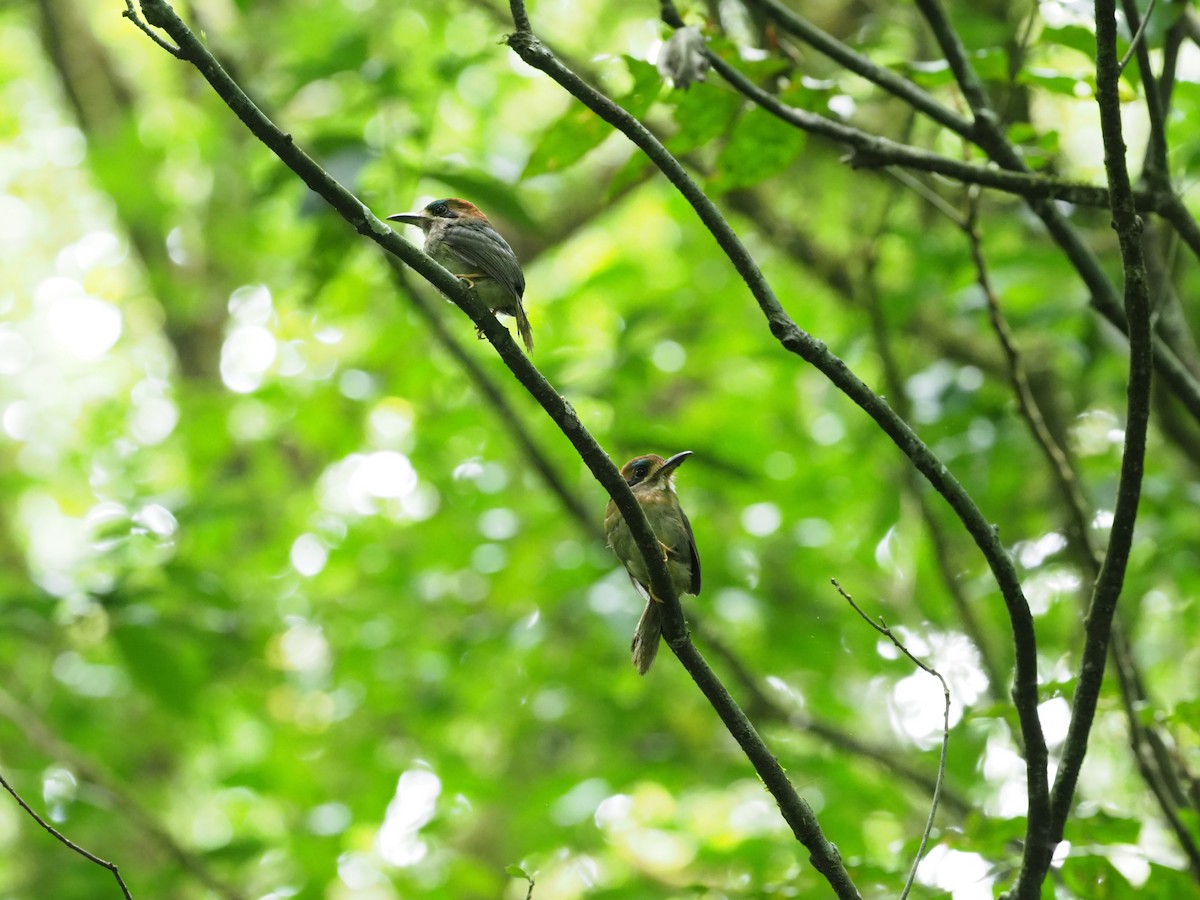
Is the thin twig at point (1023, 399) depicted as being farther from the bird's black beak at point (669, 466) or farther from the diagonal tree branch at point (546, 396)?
the diagonal tree branch at point (546, 396)

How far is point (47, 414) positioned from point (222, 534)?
833cm

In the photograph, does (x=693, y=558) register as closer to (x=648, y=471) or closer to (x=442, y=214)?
(x=648, y=471)

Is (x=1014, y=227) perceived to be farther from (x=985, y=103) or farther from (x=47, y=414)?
(x=47, y=414)

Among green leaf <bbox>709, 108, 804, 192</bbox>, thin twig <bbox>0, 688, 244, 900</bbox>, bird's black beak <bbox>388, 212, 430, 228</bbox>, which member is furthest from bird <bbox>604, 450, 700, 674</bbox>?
thin twig <bbox>0, 688, 244, 900</bbox>

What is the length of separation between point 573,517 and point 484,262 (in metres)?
2.29

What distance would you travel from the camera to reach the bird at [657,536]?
3.23 m

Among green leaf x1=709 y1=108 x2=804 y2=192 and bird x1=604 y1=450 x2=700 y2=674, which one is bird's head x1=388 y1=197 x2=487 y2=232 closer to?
bird x1=604 y1=450 x2=700 y2=674

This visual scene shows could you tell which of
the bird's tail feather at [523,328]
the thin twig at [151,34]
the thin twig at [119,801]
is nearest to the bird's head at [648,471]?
the bird's tail feather at [523,328]

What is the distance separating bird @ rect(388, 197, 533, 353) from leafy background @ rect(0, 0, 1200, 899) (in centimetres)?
48

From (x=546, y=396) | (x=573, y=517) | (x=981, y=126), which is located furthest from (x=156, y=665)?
(x=981, y=126)

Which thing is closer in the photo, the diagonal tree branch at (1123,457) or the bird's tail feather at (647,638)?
the diagonal tree branch at (1123,457)

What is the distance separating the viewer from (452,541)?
683 centimetres

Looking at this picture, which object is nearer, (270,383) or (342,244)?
(342,244)

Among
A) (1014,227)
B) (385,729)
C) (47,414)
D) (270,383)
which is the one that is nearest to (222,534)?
(270,383)
